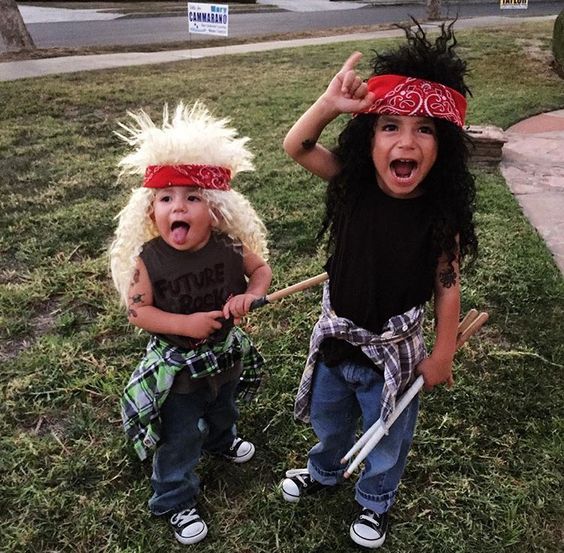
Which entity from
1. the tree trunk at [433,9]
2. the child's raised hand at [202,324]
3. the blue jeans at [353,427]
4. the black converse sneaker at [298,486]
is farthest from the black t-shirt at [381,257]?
the tree trunk at [433,9]

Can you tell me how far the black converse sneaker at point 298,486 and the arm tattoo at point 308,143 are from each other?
1.13 metres

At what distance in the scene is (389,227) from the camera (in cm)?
170

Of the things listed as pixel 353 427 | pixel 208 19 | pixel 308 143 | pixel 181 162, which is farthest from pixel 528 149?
pixel 208 19

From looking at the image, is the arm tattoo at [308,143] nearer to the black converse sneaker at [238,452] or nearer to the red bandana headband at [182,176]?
the red bandana headband at [182,176]

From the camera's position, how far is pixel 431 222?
166cm

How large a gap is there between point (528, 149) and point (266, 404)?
4.13 metres

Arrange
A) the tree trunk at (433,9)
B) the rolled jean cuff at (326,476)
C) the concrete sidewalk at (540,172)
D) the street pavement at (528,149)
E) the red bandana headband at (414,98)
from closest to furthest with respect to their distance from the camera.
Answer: the red bandana headband at (414,98)
the rolled jean cuff at (326,476)
the concrete sidewalk at (540,172)
the street pavement at (528,149)
the tree trunk at (433,9)

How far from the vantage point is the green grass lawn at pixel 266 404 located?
205 centimetres

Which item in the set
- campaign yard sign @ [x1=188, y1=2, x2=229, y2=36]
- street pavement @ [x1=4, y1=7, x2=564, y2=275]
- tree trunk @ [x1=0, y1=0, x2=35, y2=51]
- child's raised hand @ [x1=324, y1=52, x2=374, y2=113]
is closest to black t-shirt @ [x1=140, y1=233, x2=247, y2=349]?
child's raised hand @ [x1=324, y1=52, x2=374, y2=113]

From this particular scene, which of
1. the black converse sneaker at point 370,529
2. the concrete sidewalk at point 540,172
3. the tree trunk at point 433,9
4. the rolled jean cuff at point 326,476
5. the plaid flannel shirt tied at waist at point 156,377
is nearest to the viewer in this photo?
the plaid flannel shirt tied at waist at point 156,377

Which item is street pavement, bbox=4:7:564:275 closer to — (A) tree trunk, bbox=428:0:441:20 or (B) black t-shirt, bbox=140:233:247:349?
(B) black t-shirt, bbox=140:233:247:349

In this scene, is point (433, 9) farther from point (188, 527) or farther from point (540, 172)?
point (188, 527)

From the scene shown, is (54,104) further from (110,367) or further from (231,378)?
(231,378)

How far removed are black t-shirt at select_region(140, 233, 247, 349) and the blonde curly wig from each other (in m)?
0.06
